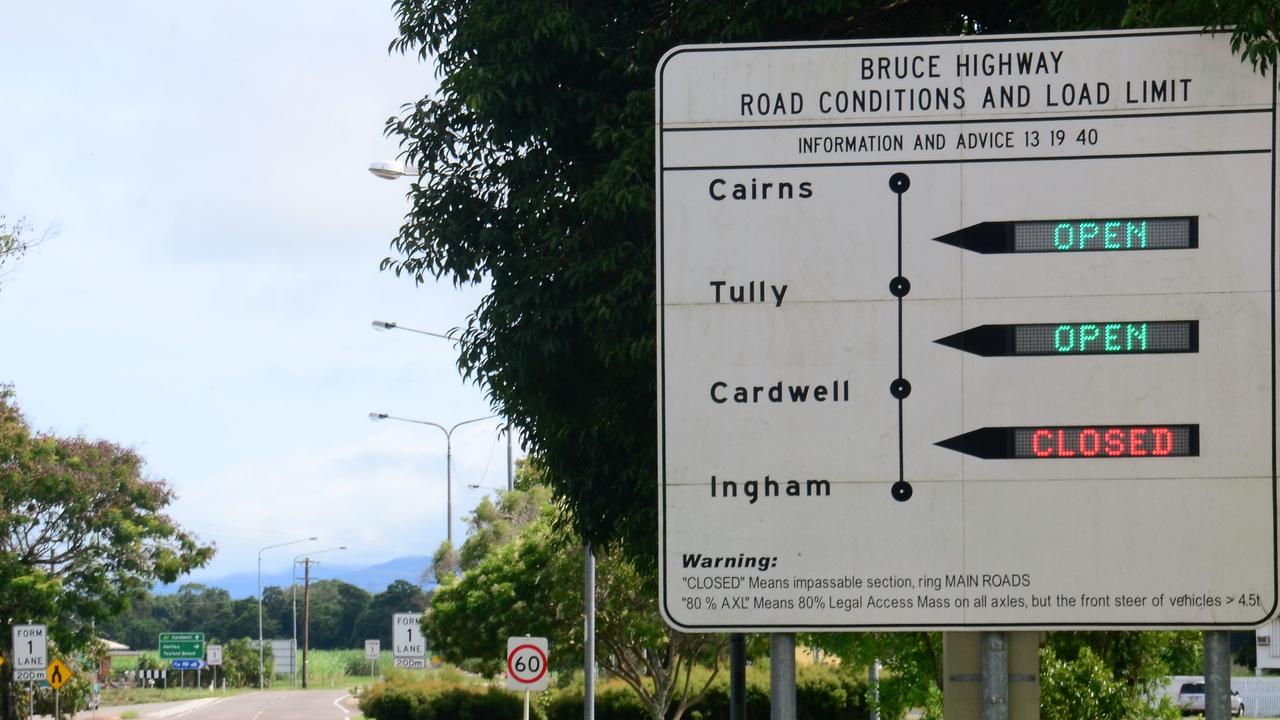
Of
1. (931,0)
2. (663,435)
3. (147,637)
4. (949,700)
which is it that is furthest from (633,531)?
(147,637)

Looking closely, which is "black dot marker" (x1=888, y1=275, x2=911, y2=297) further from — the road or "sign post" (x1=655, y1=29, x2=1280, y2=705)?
the road

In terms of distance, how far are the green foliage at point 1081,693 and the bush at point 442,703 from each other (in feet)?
78.6

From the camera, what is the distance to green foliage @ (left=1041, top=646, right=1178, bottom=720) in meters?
17.4

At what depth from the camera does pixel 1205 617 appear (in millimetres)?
4734

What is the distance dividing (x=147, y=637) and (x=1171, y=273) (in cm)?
14882

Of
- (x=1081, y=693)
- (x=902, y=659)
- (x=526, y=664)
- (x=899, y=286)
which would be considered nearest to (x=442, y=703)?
(x=526, y=664)

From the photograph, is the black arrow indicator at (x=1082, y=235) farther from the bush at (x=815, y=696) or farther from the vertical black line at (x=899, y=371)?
the bush at (x=815, y=696)

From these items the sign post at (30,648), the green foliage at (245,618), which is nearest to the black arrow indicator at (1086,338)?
the sign post at (30,648)

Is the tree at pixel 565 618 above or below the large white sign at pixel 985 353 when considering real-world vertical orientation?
below

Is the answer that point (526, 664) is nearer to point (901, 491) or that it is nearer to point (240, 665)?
point (901, 491)

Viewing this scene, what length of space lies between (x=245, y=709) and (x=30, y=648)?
2986 cm

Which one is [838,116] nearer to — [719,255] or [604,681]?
[719,255]

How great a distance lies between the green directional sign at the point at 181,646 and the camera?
83.7 metres

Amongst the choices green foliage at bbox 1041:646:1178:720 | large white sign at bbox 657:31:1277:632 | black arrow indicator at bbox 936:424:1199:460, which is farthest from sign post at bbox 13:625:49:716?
black arrow indicator at bbox 936:424:1199:460
